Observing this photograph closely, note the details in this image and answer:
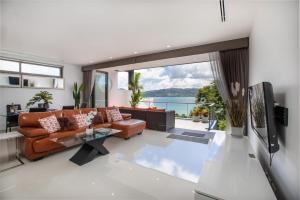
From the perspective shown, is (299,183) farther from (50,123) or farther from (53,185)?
(50,123)

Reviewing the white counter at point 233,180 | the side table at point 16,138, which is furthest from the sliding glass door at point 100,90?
the white counter at point 233,180

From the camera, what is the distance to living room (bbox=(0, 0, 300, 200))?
128 cm

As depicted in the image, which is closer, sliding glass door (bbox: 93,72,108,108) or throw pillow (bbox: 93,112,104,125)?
throw pillow (bbox: 93,112,104,125)

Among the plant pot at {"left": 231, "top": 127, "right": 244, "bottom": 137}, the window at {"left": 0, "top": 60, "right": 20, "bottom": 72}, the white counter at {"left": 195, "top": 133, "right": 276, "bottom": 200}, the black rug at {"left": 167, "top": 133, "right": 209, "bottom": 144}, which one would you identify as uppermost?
the window at {"left": 0, "top": 60, "right": 20, "bottom": 72}

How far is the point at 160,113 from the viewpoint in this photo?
5.10 meters

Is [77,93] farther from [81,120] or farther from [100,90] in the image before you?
[81,120]

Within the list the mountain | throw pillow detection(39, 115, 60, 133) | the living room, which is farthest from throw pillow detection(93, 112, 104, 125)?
the mountain

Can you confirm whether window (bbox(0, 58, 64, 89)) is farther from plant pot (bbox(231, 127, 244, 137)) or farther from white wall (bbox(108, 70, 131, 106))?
plant pot (bbox(231, 127, 244, 137))

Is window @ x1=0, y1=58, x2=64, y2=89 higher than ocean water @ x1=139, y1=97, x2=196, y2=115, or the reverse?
window @ x1=0, y1=58, x2=64, y2=89

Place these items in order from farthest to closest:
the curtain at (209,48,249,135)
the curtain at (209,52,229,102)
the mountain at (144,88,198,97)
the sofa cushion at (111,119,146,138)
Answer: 1. the mountain at (144,88,198,97)
2. the sofa cushion at (111,119,146,138)
3. the curtain at (209,52,229,102)
4. the curtain at (209,48,249,135)

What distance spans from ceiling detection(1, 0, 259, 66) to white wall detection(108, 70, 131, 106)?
3.33 m

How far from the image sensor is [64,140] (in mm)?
2701

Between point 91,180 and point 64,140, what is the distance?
1.02 metres

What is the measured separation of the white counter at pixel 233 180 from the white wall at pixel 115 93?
6570mm
